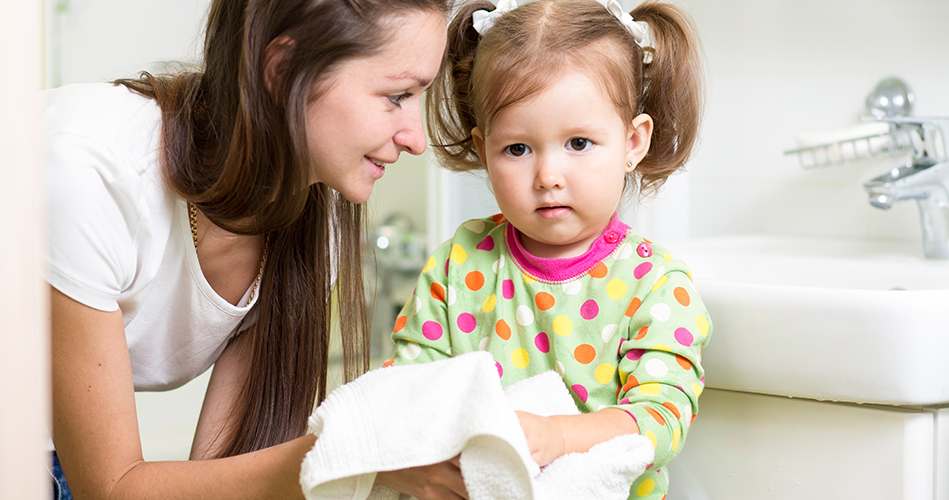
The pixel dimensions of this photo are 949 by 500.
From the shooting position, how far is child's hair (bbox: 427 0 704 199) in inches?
29.9

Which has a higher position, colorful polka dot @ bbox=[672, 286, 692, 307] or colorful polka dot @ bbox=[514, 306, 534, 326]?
colorful polka dot @ bbox=[672, 286, 692, 307]

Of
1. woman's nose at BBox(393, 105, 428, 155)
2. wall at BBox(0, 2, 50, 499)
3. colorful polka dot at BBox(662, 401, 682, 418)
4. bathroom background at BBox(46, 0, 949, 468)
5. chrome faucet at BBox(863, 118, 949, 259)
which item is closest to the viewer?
wall at BBox(0, 2, 50, 499)

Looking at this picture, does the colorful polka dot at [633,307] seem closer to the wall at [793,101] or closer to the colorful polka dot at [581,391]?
the colorful polka dot at [581,391]

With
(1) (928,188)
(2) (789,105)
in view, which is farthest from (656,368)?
(2) (789,105)

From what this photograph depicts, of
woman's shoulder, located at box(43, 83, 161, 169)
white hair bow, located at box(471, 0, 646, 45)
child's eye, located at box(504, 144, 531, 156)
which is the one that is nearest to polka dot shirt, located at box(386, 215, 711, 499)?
child's eye, located at box(504, 144, 531, 156)

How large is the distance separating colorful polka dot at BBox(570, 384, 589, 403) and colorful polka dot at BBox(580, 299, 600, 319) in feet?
0.23

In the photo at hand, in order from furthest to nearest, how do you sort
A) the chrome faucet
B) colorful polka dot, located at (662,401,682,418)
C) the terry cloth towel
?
the chrome faucet → colorful polka dot, located at (662,401,682,418) → the terry cloth towel

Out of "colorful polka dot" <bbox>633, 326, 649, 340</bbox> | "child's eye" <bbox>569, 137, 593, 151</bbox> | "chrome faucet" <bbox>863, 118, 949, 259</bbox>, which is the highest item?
"child's eye" <bbox>569, 137, 593, 151</bbox>

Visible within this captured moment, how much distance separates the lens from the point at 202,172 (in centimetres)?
81

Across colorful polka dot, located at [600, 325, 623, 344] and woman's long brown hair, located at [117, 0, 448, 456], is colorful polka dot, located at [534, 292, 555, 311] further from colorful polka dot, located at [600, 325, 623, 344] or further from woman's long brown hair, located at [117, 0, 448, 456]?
woman's long brown hair, located at [117, 0, 448, 456]

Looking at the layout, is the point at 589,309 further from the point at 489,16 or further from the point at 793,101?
the point at 793,101

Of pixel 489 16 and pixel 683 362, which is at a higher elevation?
pixel 489 16

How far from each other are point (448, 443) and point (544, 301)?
244 millimetres

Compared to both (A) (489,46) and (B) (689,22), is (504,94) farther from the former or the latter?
(B) (689,22)
